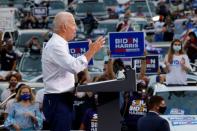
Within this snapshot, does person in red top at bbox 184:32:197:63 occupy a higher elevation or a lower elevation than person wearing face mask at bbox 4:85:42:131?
→ lower

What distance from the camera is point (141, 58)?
51.9ft

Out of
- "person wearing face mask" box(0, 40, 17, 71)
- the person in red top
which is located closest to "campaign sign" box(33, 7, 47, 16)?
"person wearing face mask" box(0, 40, 17, 71)

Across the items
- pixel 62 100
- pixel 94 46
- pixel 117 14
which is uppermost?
pixel 94 46

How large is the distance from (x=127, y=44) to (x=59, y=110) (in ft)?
29.2

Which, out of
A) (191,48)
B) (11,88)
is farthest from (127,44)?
(191,48)

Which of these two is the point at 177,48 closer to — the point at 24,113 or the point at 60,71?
the point at 24,113

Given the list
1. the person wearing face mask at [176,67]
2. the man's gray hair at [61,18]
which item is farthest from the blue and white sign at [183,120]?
the man's gray hair at [61,18]

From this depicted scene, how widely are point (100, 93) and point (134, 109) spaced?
20.8ft

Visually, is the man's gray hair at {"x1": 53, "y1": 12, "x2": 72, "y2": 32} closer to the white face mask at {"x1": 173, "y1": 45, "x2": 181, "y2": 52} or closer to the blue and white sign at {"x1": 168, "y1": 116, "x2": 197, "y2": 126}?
the blue and white sign at {"x1": 168, "y1": 116, "x2": 197, "y2": 126}

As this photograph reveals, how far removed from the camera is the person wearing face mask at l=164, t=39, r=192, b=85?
14578mm

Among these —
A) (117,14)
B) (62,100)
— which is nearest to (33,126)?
(62,100)

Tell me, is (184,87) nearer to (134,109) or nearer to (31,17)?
(134,109)

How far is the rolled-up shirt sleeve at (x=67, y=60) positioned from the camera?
667 centimetres

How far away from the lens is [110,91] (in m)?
6.43
